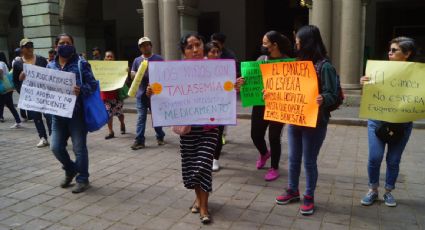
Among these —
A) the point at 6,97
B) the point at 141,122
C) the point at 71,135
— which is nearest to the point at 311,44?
the point at 71,135

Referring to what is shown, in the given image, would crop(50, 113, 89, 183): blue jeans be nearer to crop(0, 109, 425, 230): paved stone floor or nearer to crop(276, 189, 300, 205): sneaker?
crop(0, 109, 425, 230): paved stone floor

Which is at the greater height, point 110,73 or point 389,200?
point 110,73

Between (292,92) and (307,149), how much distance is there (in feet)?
1.94

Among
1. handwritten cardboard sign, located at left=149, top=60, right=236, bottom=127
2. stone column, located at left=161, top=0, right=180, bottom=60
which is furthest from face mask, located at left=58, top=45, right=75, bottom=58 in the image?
stone column, located at left=161, top=0, right=180, bottom=60

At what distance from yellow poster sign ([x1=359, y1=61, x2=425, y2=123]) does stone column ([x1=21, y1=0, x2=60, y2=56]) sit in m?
13.7

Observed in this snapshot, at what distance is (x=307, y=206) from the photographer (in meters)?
3.82

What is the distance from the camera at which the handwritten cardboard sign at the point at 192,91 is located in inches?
150

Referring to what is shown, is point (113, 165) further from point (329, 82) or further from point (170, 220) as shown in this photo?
point (329, 82)

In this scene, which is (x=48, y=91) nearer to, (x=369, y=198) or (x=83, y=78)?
(x=83, y=78)

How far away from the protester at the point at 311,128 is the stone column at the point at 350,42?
274 inches

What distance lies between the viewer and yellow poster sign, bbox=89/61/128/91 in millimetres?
7344

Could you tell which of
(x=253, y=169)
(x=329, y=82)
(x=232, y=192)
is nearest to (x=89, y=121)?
(x=232, y=192)

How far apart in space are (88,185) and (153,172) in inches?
36.1

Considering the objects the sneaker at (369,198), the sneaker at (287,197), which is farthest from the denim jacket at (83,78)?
the sneaker at (369,198)
